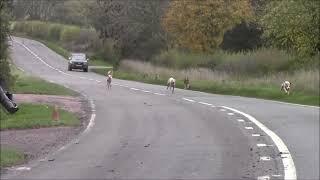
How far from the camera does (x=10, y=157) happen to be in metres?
11.6

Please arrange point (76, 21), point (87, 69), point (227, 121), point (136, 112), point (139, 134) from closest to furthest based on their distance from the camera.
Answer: point (139, 134) → point (227, 121) → point (136, 112) → point (87, 69) → point (76, 21)

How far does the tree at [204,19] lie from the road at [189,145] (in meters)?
30.4

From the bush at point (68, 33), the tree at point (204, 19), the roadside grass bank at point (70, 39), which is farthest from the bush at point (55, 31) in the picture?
the tree at point (204, 19)

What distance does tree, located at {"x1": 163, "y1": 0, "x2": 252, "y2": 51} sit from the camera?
178ft

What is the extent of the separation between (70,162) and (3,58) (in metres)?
11.9

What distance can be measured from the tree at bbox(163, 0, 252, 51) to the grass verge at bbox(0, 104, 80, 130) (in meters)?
34.1

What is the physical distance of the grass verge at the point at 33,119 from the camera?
16875 mm

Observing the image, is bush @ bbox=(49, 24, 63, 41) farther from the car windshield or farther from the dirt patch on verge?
the dirt patch on verge

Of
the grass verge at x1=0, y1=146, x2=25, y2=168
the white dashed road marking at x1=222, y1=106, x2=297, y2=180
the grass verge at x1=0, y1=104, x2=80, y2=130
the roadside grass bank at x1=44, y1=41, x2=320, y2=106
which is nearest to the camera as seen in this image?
the white dashed road marking at x1=222, y1=106, x2=297, y2=180

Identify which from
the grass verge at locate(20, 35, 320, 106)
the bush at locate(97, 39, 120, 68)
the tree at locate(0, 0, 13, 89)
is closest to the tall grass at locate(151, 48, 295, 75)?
the grass verge at locate(20, 35, 320, 106)

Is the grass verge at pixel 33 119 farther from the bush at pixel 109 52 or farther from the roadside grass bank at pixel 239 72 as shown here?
the bush at pixel 109 52

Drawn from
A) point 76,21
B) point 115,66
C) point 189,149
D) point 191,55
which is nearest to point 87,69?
point 115,66

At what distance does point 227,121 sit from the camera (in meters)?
18.6

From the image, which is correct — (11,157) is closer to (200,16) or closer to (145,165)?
(145,165)
